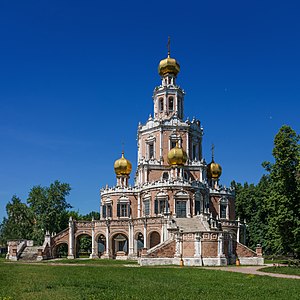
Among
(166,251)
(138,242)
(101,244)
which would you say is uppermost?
(138,242)

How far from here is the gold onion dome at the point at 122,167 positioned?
6612 cm

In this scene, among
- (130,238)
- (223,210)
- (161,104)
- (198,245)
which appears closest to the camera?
(198,245)

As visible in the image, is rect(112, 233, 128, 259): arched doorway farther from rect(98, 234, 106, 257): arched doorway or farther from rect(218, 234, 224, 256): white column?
rect(218, 234, 224, 256): white column

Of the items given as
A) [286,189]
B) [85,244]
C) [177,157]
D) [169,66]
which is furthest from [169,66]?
[85,244]

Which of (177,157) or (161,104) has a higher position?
(161,104)

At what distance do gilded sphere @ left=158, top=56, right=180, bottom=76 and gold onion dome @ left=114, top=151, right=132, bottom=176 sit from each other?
14.0 metres

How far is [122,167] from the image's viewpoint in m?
66.1

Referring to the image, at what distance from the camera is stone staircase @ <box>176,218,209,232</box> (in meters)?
47.9

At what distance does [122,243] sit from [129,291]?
44255 millimetres

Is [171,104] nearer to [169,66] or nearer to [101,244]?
[169,66]

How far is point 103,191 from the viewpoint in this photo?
212 ft

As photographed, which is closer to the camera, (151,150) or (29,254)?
(29,254)

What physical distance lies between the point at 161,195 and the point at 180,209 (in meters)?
2.78

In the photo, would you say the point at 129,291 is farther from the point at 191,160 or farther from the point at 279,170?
the point at 191,160
